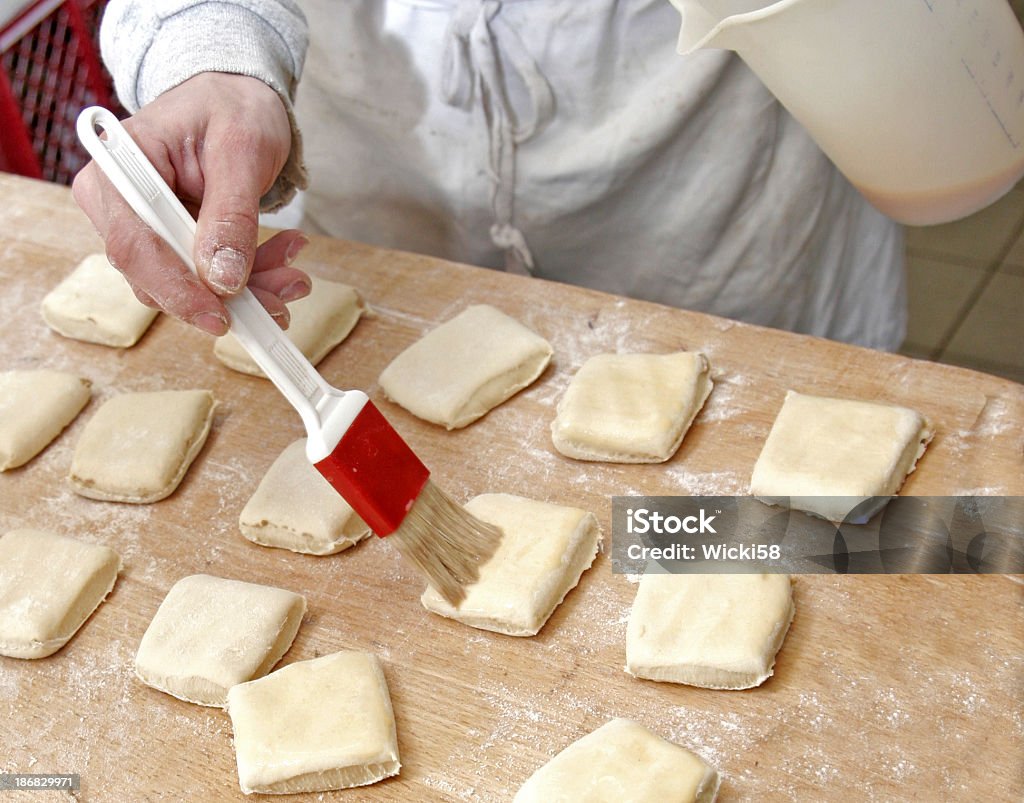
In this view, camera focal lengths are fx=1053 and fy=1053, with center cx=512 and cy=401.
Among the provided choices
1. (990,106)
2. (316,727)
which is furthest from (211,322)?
(990,106)

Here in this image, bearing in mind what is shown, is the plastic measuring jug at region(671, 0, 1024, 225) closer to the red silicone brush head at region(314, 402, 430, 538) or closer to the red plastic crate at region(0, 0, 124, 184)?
the red silicone brush head at region(314, 402, 430, 538)

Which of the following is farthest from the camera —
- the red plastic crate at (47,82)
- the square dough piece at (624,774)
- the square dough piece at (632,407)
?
the red plastic crate at (47,82)

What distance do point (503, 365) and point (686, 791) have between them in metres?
0.67

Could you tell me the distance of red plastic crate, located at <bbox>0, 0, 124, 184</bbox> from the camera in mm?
2145

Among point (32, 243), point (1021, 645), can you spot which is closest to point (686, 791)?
point (1021, 645)

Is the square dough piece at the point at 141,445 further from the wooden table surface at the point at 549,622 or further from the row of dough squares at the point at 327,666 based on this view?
the row of dough squares at the point at 327,666

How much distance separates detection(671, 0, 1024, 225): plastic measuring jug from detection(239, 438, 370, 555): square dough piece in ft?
2.33

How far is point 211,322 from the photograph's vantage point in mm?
1215

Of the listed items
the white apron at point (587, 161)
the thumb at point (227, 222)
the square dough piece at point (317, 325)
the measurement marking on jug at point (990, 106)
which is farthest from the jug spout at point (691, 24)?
the square dough piece at point (317, 325)

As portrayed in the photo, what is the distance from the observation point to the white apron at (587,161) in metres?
1.68

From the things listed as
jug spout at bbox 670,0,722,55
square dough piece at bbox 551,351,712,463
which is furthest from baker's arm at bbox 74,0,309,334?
jug spout at bbox 670,0,722,55

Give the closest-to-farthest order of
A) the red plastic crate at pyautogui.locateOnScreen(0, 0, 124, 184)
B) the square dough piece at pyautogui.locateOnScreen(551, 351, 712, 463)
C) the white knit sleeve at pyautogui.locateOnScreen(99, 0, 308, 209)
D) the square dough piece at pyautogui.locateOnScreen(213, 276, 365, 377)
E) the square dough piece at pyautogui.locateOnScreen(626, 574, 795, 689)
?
the square dough piece at pyautogui.locateOnScreen(626, 574, 795, 689) → the square dough piece at pyautogui.locateOnScreen(551, 351, 712, 463) → the white knit sleeve at pyautogui.locateOnScreen(99, 0, 308, 209) → the square dough piece at pyautogui.locateOnScreen(213, 276, 365, 377) → the red plastic crate at pyautogui.locateOnScreen(0, 0, 124, 184)

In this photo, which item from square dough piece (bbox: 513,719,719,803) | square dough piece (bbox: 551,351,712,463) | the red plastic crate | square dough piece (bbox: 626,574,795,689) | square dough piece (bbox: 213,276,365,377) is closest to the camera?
square dough piece (bbox: 513,719,719,803)

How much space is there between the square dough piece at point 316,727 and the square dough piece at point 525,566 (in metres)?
0.14
